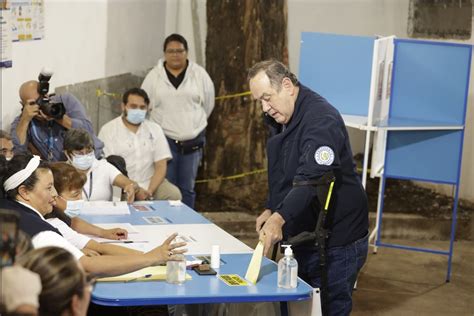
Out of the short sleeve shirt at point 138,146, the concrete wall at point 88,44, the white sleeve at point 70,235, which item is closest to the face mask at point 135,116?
the short sleeve shirt at point 138,146

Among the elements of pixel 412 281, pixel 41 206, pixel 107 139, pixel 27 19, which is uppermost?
pixel 27 19

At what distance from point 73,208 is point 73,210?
0.02 m

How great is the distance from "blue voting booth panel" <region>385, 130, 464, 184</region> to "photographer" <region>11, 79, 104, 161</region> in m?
2.10

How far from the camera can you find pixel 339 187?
13.2 ft

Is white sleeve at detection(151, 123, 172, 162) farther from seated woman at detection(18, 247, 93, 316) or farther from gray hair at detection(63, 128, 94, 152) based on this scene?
seated woman at detection(18, 247, 93, 316)

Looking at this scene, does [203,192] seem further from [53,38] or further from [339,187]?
[339,187]

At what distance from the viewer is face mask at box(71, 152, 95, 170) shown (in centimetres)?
550

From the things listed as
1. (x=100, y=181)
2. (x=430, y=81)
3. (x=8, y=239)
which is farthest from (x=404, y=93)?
(x=8, y=239)

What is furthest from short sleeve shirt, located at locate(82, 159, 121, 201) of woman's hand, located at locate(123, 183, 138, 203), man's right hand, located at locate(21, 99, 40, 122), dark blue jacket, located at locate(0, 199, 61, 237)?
dark blue jacket, located at locate(0, 199, 61, 237)

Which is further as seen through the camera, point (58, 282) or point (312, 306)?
point (312, 306)

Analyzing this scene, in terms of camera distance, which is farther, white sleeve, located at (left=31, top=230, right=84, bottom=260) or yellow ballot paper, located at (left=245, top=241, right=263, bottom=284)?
yellow ballot paper, located at (left=245, top=241, right=263, bottom=284)

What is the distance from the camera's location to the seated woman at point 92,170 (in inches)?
216

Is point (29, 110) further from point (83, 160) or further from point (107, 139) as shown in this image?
point (107, 139)

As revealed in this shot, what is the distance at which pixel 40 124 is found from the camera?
19.1ft
